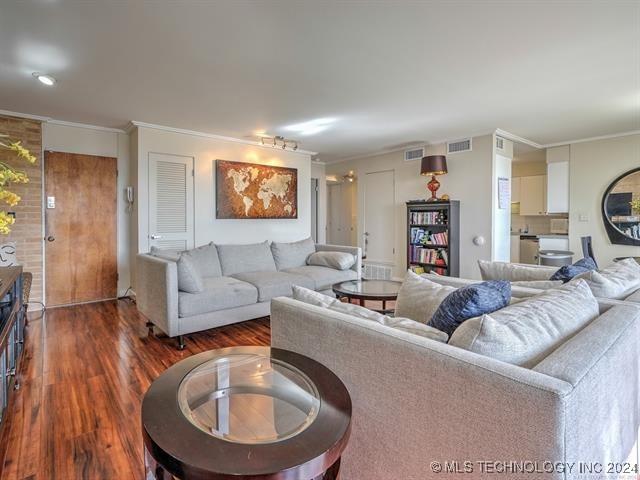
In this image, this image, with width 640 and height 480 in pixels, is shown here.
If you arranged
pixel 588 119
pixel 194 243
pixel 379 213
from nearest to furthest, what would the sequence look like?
pixel 588 119, pixel 194 243, pixel 379 213

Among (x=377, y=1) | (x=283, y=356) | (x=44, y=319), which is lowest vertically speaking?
(x=44, y=319)

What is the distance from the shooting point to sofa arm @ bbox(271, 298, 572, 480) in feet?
2.69

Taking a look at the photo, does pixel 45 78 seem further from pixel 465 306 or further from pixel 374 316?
pixel 465 306

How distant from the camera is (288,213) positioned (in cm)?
568

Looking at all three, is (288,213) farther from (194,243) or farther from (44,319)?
(44,319)

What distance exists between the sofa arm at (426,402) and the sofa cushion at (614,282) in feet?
3.94

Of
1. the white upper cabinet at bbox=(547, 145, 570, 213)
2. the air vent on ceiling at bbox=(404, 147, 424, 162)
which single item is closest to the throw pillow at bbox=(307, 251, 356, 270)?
the air vent on ceiling at bbox=(404, 147, 424, 162)

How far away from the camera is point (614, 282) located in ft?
5.82

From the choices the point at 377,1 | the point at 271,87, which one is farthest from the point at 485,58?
the point at 271,87

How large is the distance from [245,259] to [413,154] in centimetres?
320

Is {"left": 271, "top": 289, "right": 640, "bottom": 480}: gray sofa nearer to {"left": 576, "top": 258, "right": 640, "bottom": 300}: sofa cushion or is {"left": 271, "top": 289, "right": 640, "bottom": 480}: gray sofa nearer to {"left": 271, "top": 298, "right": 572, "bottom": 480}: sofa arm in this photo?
{"left": 271, "top": 298, "right": 572, "bottom": 480}: sofa arm

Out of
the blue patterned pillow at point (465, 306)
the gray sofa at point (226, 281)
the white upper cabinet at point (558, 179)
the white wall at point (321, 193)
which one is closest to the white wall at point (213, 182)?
the gray sofa at point (226, 281)

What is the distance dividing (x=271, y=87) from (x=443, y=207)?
10.2 feet

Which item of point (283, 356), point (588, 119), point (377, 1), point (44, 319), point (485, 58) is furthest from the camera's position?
point (588, 119)
